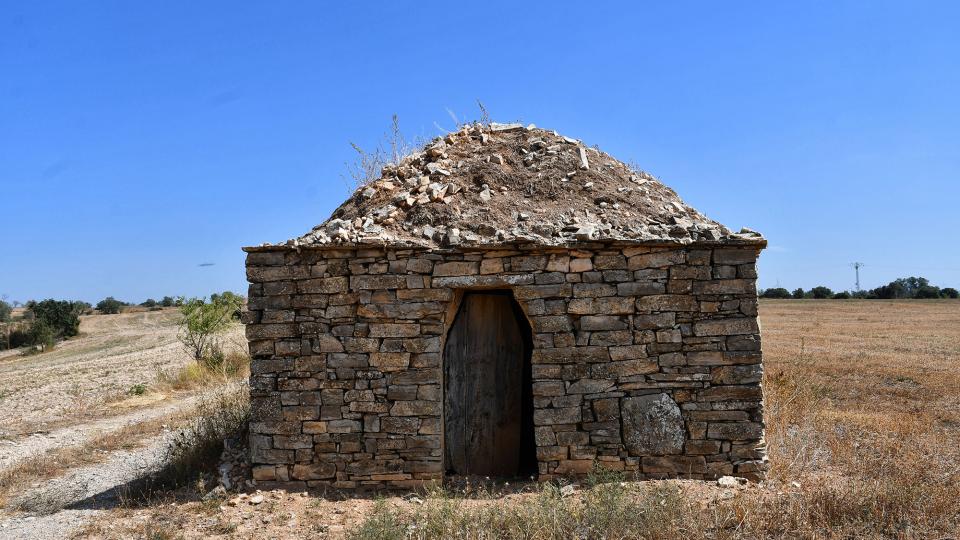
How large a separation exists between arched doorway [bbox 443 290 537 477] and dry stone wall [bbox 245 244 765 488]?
509mm

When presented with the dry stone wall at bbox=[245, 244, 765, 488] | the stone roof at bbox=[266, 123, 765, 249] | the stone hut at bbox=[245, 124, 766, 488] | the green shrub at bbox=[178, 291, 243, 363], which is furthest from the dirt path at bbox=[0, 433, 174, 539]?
the green shrub at bbox=[178, 291, 243, 363]

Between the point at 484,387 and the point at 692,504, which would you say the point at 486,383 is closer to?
the point at 484,387

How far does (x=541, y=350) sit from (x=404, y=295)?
4.24ft

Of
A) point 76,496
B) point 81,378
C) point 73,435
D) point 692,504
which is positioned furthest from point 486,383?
point 81,378

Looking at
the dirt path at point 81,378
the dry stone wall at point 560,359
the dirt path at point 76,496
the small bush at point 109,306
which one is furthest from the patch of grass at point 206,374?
the small bush at point 109,306

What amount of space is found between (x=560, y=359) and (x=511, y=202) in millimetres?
A: 1634

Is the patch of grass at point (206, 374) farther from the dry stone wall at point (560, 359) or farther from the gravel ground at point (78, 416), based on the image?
the dry stone wall at point (560, 359)

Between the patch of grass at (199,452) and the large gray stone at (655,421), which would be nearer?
the large gray stone at (655,421)

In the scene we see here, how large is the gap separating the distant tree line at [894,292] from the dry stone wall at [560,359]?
44.0m

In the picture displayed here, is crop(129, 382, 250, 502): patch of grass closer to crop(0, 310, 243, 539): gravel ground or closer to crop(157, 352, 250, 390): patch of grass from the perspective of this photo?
crop(0, 310, 243, 539): gravel ground

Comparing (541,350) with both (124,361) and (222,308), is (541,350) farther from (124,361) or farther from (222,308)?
(124,361)

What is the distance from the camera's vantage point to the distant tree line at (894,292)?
43500mm

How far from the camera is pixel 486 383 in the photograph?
6805mm

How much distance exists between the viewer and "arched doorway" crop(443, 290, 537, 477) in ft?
22.1
